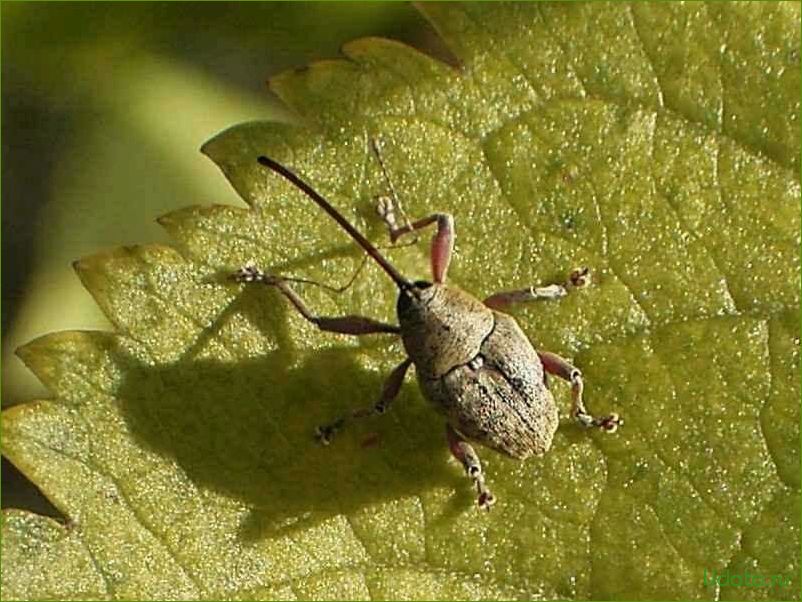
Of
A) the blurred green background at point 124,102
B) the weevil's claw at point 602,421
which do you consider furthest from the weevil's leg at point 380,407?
the blurred green background at point 124,102

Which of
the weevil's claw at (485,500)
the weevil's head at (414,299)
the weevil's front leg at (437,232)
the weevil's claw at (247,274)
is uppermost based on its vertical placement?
the weevil's claw at (247,274)

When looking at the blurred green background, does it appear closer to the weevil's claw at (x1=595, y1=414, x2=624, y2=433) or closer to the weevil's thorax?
the weevil's thorax

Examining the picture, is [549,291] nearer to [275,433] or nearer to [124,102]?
[275,433]

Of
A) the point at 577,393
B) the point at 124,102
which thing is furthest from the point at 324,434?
the point at 124,102

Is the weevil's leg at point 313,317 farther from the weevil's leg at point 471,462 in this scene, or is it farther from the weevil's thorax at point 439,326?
the weevil's leg at point 471,462

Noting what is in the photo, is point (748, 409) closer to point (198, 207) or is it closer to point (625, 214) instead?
point (625, 214)
